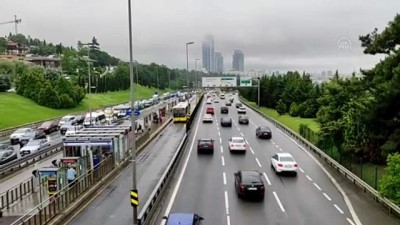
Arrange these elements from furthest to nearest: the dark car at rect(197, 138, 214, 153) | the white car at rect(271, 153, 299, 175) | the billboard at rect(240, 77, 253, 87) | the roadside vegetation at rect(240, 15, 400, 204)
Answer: the billboard at rect(240, 77, 253, 87) → the dark car at rect(197, 138, 214, 153) → the white car at rect(271, 153, 299, 175) → the roadside vegetation at rect(240, 15, 400, 204)

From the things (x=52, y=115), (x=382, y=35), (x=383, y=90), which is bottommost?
(x=52, y=115)

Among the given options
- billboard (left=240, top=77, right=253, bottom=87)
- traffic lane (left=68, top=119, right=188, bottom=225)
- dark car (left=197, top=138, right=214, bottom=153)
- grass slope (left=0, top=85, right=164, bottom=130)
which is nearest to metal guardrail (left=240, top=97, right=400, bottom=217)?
dark car (left=197, top=138, right=214, bottom=153)

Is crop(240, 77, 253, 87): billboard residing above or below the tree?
above

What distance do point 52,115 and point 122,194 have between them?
6223cm

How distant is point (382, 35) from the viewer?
103ft

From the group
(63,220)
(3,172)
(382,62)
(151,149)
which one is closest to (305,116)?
(151,149)

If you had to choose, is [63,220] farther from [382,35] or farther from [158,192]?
[382,35]

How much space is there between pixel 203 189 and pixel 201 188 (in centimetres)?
29

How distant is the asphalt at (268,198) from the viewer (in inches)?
786

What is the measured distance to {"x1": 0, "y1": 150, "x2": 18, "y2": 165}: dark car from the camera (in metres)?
33.1

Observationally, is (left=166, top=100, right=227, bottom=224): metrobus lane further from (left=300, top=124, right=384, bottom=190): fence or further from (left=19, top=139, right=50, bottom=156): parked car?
(left=19, top=139, right=50, bottom=156): parked car

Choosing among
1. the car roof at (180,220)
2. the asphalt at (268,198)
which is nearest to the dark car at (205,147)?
the asphalt at (268,198)

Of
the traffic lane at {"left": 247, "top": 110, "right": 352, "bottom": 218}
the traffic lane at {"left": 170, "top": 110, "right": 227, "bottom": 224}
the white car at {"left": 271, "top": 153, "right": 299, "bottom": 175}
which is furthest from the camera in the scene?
the white car at {"left": 271, "top": 153, "right": 299, "bottom": 175}

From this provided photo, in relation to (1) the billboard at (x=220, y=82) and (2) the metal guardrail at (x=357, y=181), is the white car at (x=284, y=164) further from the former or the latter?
(1) the billboard at (x=220, y=82)
